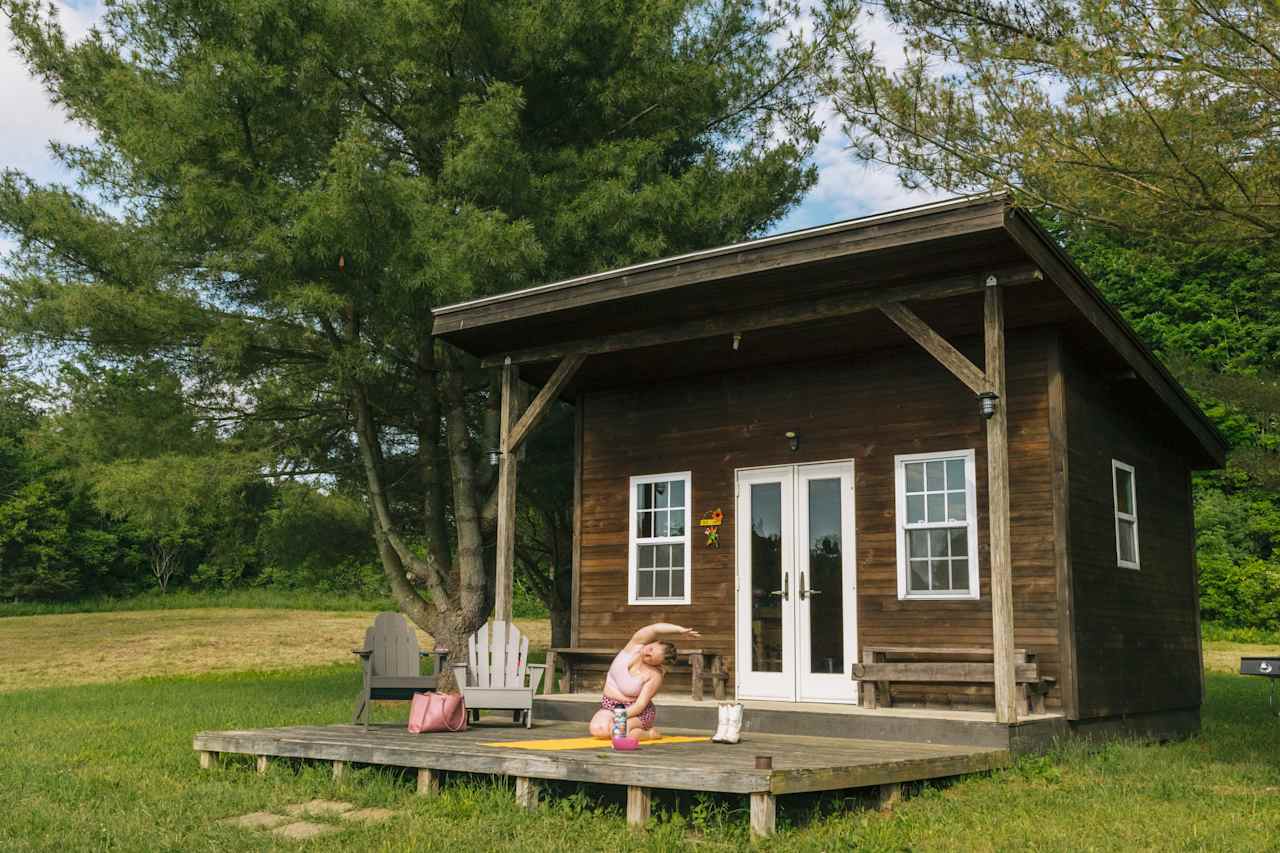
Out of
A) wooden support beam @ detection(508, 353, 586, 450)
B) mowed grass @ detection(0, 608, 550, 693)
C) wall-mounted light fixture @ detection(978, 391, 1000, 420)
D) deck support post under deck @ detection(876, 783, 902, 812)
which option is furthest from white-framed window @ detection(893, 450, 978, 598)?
mowed grass @ detection(0, 608, 550, 693)

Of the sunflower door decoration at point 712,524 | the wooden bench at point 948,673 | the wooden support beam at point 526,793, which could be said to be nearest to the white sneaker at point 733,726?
the wooden bench at point 948,673

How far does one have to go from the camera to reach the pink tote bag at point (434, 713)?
7.60m

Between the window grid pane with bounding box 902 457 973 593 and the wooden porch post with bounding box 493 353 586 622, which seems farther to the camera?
the wooden porch post with bounding box 493 353 586 622

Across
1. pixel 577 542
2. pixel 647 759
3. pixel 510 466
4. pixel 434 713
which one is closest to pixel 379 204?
pixel 510 466

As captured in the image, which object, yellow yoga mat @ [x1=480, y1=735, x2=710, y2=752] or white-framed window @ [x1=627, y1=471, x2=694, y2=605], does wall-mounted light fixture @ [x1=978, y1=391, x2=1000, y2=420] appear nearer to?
yellow yoga mat @ [x1=480, y1=735, x2=710, y2=752]

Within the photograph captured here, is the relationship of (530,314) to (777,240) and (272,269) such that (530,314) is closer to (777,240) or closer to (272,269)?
(777,240)

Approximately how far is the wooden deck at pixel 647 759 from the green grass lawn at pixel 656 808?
0.41 feet

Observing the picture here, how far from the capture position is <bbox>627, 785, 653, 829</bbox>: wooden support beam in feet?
18.3

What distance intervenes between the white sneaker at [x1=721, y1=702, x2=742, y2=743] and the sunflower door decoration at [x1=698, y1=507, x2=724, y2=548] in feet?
10.00

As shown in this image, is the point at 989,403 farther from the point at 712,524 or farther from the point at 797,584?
the point at 712,524

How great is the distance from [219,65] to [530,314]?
4.95 meters

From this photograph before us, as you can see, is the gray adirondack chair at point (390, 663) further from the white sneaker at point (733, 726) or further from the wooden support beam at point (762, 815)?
the wooden support beam at point (762, 815)

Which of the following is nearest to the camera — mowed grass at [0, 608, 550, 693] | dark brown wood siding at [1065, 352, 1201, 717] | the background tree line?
dark brown wood siding at [1065, 352, 1201, 717]

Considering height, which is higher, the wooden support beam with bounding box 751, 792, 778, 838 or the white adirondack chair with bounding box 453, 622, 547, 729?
the white adirondack chair with bounding box 453, 622, 547, 729
